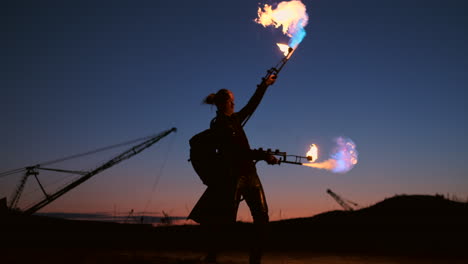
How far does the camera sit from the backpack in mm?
6383

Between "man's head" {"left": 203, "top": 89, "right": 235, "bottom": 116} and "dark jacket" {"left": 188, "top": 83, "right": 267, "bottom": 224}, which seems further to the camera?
"man's head" {"left": 203, "top": 89, "right": 235, "bottom": 116}

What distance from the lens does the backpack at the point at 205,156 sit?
20.9ft

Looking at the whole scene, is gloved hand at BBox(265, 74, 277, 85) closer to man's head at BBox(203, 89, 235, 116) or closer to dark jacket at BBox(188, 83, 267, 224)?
man's head at BBox(203, 89, 235, 116)

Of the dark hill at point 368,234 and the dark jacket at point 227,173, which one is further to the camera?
the dark hill at point 368,234

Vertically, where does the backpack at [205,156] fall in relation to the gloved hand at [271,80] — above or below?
below

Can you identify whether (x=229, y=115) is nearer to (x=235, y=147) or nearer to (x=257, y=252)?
(x=235, y=147)

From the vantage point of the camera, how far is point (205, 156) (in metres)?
6.49

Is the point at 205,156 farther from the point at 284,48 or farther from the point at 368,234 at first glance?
the point at 368,234

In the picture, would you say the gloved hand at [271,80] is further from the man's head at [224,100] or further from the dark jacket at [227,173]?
the dark jacket at [227,173]

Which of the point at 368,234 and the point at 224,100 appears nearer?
the point at 224,100

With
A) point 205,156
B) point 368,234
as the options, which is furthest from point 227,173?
point 368,234

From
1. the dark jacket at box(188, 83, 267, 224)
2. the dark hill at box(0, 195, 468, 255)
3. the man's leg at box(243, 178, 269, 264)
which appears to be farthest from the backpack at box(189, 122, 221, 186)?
the dark hill at box(0, 195, 468, 255)

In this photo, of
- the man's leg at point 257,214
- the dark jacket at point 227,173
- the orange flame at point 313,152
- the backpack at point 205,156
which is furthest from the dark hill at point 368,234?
the orange flame at point 313,152

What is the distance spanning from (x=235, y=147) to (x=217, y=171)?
56cm
